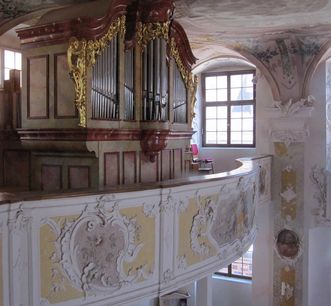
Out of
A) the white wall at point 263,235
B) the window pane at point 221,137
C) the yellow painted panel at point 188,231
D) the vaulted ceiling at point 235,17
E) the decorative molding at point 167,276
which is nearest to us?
the decorative molding at point 167,276

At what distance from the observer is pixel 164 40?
670 cm

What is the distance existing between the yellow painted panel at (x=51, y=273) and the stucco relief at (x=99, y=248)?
0.24ft

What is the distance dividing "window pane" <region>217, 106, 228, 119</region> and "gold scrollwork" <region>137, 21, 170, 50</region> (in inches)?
270

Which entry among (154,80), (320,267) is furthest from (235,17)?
(320,267)

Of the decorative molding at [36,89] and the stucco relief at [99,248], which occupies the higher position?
the decorative molding at [36,89]

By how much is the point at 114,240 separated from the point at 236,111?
896cm

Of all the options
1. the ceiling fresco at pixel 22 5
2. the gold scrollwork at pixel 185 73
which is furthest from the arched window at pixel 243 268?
the ceiling fresco at pixel 22 5

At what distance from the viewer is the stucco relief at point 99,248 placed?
4.47 meters

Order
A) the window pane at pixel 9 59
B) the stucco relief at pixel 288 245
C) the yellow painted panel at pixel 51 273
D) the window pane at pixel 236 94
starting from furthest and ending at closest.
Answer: the window pane at pixel 236 94 → the stucco relief at pixel 288 245 → the window pane at pixel 9 59 → the yellow painted panel at pixel 51 273

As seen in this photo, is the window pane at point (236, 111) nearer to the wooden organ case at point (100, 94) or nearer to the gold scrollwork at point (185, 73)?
the gold scrollwork at point (185, 73)

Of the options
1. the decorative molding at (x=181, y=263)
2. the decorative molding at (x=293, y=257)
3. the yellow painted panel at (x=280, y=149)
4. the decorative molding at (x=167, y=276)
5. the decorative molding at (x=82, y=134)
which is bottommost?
the decorative molding at (x=293, y=257)

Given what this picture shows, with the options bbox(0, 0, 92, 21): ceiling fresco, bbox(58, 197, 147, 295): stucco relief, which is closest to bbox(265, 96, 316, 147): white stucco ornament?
bbox(0, 0, 92, 21): ceiling fresco

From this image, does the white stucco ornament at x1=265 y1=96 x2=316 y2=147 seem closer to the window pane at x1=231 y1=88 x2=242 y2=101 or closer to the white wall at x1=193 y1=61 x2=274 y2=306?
the white wall at x1=193 y1=61 x2=274 y2=306

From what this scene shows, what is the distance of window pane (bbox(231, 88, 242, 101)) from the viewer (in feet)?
42.9
